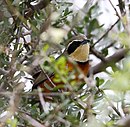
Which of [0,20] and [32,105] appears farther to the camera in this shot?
[0,20]

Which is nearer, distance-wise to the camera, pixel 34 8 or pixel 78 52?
pixel 34 8

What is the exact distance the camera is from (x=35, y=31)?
1554 mm

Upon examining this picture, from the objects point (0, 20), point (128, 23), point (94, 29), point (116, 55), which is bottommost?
point (116, 55)

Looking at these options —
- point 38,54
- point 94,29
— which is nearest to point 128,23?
point 38,54

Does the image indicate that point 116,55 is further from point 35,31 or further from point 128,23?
point 128,23

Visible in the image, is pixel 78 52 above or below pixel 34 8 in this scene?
below

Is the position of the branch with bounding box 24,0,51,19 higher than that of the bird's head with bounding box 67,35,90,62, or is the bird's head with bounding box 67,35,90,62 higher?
the branch with bounding box 24,0,51,19

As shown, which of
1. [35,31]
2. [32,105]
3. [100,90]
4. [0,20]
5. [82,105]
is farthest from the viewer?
[0,20]

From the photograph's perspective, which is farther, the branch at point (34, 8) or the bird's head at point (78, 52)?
the bird's head at point (78, 52)

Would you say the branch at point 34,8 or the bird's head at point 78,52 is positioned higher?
the branch at point 34,8

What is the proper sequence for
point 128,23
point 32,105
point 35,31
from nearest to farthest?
point 128,23 < point 35,31 < point 32,105

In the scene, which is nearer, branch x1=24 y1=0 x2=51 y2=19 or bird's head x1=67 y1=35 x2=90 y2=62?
branch x1=24 y1=0 x2=51 y2=19

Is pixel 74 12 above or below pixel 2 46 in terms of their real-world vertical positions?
below

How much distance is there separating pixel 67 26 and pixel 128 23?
0.74 m
